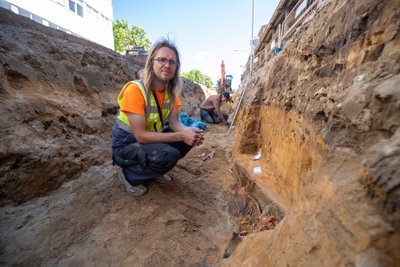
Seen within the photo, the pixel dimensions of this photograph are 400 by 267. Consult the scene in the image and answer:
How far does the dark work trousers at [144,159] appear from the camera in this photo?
85.1 inches

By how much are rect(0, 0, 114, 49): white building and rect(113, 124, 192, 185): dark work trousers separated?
12.2 meters

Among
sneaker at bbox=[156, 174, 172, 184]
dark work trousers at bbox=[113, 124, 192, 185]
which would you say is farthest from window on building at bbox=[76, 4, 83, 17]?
sneaker at bbox=[156, 174, 172, 184]

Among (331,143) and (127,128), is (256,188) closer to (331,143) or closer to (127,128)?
(331,143)

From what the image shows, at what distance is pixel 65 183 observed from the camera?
246 centimetres

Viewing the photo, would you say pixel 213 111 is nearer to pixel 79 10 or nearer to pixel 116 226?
pixel 116 226

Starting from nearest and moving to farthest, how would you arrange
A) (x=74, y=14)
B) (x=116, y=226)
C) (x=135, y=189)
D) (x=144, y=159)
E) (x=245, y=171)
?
(x=116, y=226) → (x=144, y=159) → (x=135, y=189) → (x=245, y=171) → (x=74, y=14)

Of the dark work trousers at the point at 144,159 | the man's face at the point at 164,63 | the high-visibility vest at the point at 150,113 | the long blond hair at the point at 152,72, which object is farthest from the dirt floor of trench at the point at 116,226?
the man's face at the point at 164,63

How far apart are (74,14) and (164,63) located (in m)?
15.8

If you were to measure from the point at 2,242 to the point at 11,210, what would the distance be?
0.39 metres

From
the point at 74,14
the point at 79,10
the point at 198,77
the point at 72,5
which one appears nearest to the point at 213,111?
the point at 74,14

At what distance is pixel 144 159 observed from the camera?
2162 millimetres

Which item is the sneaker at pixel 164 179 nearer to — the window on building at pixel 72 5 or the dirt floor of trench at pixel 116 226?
the dirt floor of trench at pixel 116 226

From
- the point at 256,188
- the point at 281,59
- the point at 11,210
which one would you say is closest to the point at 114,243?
the point at 11,210

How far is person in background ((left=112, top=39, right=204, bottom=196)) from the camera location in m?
2.08
